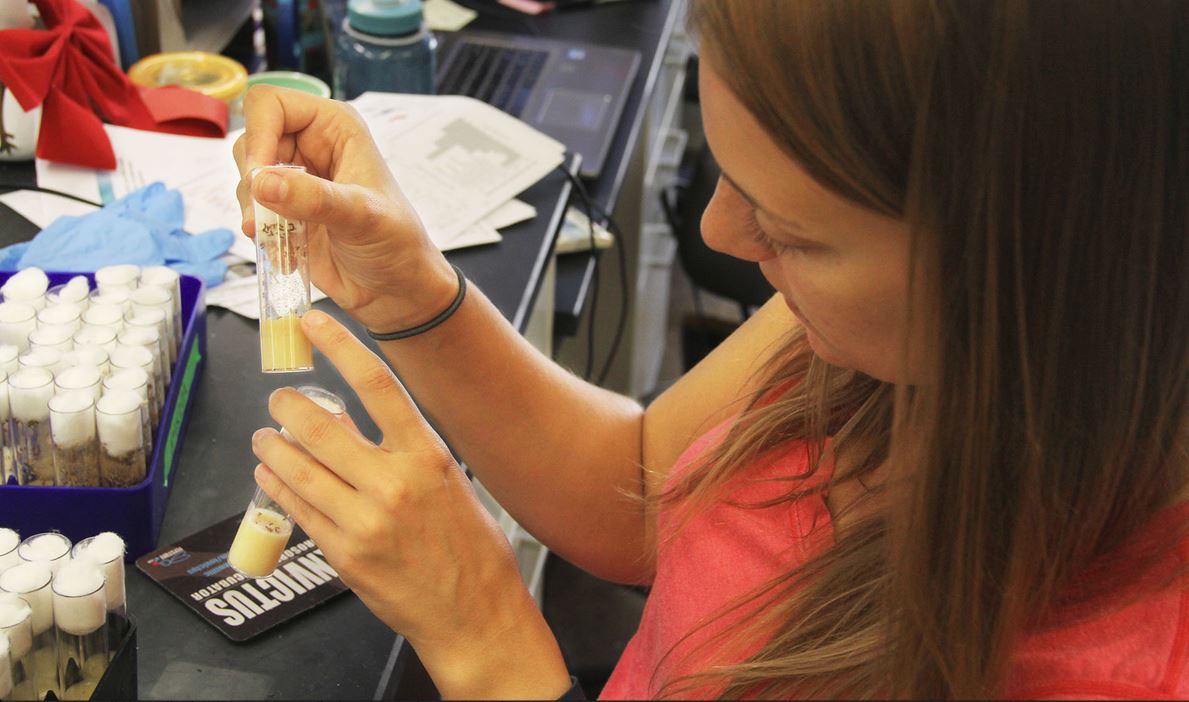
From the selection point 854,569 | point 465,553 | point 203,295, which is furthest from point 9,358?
point 854,569

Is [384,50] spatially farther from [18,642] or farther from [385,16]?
[18,642]

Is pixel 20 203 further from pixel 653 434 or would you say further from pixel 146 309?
pixel 653 434

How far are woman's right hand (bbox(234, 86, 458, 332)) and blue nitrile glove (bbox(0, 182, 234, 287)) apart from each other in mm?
332

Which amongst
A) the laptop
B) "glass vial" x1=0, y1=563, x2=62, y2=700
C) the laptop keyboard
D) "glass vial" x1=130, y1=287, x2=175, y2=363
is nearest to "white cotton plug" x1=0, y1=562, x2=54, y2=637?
"glass vial" x1=0, y1=563, x2=62, y2=700

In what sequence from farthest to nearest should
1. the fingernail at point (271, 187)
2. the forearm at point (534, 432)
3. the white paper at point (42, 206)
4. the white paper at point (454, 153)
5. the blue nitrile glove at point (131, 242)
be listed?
the white paper at point (454, 153)
the white paper at point (42, 206)
the blue nitrile glove at point (131, 242)
the forearm at point (534, 432)
the fingernail at point (271, 187)

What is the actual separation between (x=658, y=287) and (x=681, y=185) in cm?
30

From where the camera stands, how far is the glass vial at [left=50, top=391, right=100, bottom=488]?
3.21 ft

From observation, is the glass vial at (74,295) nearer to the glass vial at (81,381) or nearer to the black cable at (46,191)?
the glass vial at (81,381)

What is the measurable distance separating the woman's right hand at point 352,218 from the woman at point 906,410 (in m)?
0.01

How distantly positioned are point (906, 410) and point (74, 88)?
3.90 feet

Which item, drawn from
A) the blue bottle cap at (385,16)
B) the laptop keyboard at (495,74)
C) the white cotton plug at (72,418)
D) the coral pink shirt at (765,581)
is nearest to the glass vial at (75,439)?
the white cotton plug at (72,418)

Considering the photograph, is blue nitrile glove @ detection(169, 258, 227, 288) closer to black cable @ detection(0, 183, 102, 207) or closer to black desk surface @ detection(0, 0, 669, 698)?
black desk surface @ detection(0, 0, 669, 698)

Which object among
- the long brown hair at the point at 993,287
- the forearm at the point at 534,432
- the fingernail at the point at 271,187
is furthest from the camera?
the forearm at the point at 534,432

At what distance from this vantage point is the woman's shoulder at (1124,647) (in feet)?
2.33
